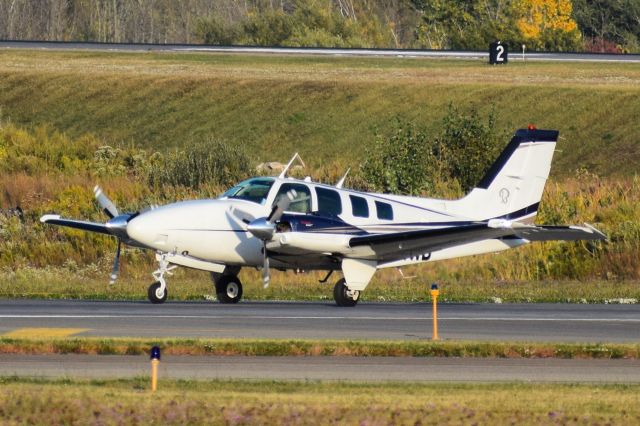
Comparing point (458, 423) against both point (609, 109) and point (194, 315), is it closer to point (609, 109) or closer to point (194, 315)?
point (194, 315)

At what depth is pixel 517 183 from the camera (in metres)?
25.5

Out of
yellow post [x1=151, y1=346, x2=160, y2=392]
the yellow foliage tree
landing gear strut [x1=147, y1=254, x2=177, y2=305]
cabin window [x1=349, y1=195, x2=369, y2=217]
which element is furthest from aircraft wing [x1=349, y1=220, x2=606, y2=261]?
the yellow foliage tree

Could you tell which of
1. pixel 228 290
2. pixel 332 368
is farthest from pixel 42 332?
pixel 228 290

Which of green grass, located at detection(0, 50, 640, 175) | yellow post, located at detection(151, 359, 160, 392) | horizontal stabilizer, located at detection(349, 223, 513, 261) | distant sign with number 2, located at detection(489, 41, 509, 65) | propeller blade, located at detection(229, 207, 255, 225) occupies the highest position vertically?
distant sign with number 2, located at detection(489, 41, 509, 65)

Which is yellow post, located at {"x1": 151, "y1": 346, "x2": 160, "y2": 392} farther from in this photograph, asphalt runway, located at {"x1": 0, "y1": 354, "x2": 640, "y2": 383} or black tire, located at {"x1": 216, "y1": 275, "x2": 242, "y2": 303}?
black tire, located at {"x1": 216, "y1": 275, "x2": 242, "y2": 303}

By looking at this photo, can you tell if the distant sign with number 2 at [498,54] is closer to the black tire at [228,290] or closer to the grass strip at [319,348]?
the black tire at [228,290]

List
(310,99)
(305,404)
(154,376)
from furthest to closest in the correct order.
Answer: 1. (310,99)
2. (154,376)
3. (305,404)

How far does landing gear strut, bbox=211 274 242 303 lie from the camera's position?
76.8 feet

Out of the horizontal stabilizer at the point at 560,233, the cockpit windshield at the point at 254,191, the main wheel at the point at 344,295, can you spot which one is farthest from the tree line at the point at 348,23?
the main wheel at the point at 344,295

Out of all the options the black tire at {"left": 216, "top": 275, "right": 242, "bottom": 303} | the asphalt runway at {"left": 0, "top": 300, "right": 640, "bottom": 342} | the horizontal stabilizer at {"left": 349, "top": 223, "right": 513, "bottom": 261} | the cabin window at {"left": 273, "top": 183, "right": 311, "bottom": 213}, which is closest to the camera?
the asphalt runway at {"left": 0, "top": 300, "right": 640, "bottom": 342}

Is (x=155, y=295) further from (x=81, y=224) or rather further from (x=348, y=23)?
(x=348, y=23)

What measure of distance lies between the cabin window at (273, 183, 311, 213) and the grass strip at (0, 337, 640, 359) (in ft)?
22.1

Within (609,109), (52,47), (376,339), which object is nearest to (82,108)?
(52,47)

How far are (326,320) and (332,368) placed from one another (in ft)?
17.1
